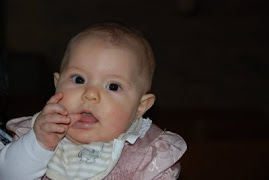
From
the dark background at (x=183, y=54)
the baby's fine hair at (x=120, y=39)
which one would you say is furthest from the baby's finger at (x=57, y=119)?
the dark background at (x=183, y=54)

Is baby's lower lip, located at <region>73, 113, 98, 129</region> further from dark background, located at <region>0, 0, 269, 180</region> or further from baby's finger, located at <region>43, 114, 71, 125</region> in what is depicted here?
dark background, located at <region>0, 0, 269, 180</region>

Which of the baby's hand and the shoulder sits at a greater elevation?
the baby's hand

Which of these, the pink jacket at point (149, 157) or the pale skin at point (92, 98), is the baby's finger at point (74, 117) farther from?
the pink jacket at point (149, 157)

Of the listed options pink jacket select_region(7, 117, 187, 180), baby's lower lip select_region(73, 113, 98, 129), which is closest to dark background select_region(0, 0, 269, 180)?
pink jacket select_region(7, 117, 187, 180)

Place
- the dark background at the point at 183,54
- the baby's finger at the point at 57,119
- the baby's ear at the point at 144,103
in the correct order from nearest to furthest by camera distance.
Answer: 1. the baby's finger at the point at 57,119
2. the baby's ear at the point at 144,103
3. the dark background at the point at 183,54

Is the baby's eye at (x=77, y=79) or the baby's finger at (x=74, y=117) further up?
the baby's eye at (x=77, y=79)

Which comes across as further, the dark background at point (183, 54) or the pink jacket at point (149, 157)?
the dark background at point (183, 54)

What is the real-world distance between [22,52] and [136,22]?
2.14ft

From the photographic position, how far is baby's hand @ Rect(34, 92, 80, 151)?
81 centimetres

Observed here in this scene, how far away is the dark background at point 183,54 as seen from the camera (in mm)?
2482

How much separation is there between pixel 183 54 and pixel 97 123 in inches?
77.2

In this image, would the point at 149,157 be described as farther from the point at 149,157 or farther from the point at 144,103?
the point at 144,103

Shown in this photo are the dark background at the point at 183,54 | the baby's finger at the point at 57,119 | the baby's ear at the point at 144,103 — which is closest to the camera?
the baby's finger at the point at 57,119

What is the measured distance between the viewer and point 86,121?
2.79ft
